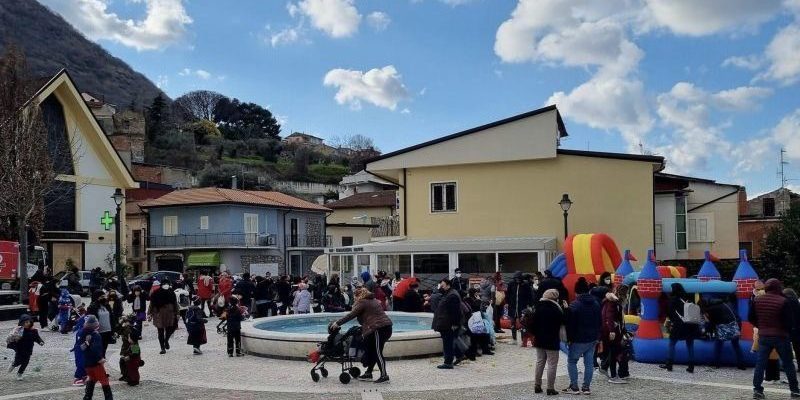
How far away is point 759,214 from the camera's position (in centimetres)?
5153

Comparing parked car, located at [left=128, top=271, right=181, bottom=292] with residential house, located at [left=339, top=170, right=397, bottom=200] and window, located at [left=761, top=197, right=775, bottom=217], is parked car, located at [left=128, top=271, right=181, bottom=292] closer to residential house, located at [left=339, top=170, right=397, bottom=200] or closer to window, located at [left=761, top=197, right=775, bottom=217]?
residential house, located at [left=339, top=170, right=397, bottom=200]

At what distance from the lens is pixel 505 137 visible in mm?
27953

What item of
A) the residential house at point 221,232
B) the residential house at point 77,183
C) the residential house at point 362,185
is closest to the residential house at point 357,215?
the residential house at point 221,232

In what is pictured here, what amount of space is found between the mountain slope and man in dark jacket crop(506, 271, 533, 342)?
138481 millimetres

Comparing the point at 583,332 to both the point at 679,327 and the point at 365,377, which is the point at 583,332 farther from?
the point at 365,377

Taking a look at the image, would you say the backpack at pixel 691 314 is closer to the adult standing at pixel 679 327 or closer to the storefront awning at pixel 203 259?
the adult standing at pixel 679 327

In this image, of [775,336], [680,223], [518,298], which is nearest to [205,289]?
[518,298]

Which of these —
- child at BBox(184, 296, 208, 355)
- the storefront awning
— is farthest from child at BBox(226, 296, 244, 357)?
the storefront awning

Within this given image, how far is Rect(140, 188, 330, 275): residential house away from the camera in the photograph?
49.4m

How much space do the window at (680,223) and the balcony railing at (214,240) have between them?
96.3ft

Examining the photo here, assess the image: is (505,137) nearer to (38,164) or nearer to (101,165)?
(38,164)

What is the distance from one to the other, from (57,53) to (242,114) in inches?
2294

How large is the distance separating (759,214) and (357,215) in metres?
30.1

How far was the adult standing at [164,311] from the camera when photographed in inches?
577
